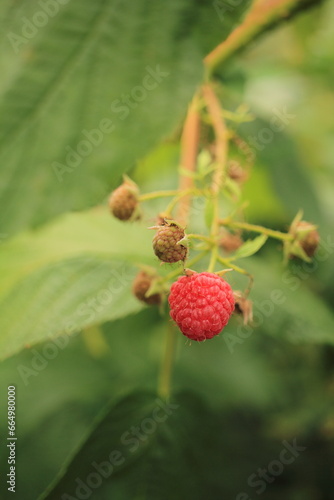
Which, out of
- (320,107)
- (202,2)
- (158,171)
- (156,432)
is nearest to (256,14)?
(158,171)

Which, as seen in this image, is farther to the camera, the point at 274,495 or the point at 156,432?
the point at 274,495

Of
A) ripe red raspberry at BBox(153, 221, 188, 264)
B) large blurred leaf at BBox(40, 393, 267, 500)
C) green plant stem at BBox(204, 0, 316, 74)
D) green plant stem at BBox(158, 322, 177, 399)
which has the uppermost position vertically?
green plant stem at BBox(204, 0, 316, 74)

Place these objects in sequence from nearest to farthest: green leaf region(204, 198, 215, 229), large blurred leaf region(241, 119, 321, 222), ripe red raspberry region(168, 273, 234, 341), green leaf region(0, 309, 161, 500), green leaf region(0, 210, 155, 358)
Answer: ripe red raspberry region(168, 273, 234, 341)
green leaf region(204, 198, 215, 229)
green leaf region(0, 210, 155, 358)
large blurred leaf region(241, 119, 321, 222)
green leaf region(0, 309, 161, 500)

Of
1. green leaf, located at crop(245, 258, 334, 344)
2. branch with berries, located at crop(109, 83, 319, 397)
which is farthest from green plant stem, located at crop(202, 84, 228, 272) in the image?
green leaf, located at crop(245, 258, 334, 344)

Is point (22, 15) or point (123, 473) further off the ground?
point (22, 15)

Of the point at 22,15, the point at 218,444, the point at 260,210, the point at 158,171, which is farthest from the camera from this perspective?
the point at 260,210

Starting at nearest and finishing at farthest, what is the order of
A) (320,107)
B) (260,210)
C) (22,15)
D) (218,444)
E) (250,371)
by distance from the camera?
(22,15), (218,444), (260,210), (250,371), (320,107)

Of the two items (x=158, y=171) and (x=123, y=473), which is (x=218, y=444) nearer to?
(x=123, y=473)

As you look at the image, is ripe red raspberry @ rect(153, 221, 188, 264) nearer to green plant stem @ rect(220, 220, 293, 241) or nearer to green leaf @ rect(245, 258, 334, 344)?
green plant stem @ rect(220, 220, 293, 241)
